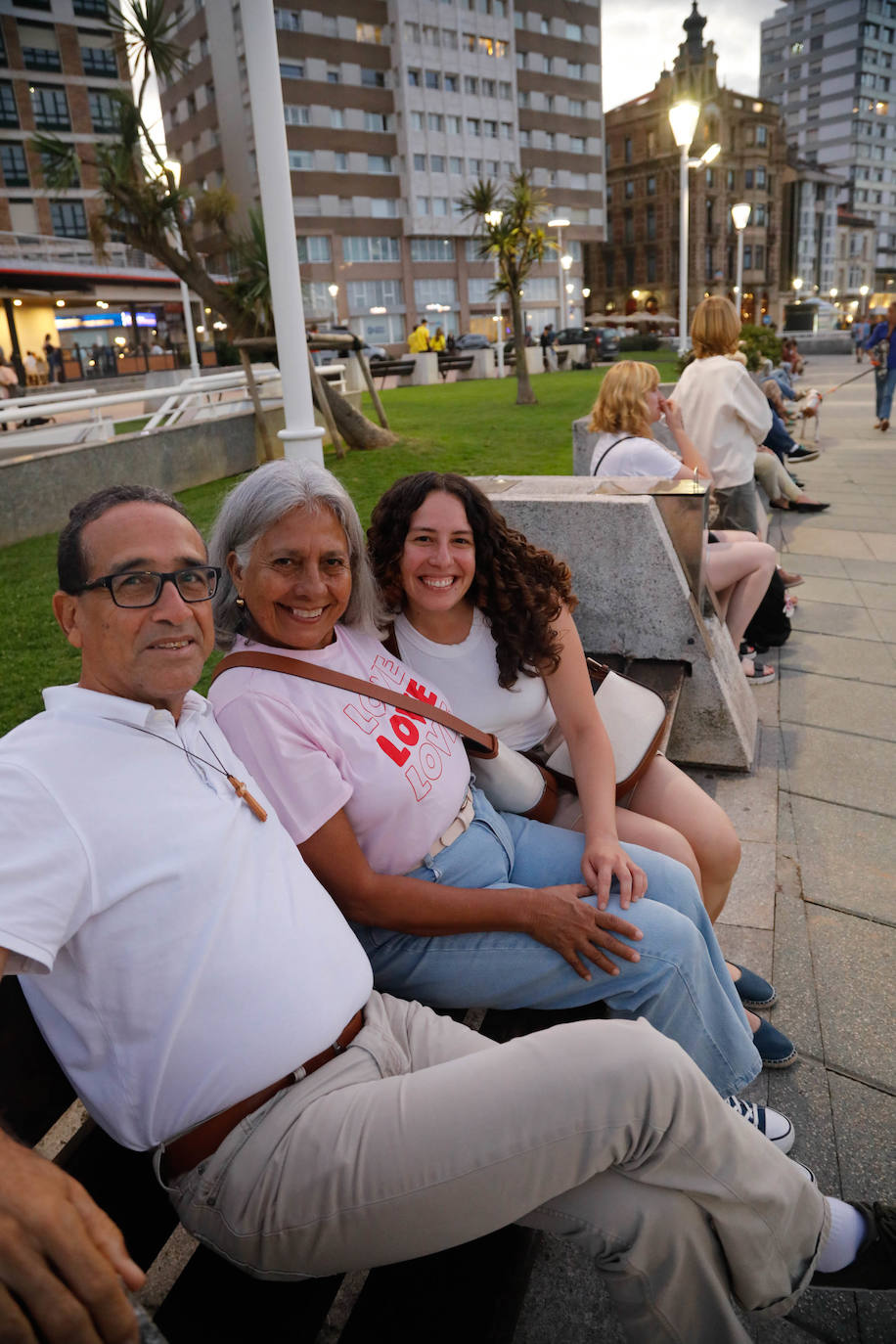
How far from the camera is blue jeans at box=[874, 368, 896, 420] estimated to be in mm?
15492

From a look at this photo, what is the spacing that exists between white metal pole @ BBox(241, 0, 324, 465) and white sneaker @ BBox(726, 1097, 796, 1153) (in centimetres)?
299

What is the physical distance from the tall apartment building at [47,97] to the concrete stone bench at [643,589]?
53728mm

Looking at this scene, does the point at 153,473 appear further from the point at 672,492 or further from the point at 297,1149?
the point at 297,1149

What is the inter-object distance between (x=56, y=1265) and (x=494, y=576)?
2063 millimetres

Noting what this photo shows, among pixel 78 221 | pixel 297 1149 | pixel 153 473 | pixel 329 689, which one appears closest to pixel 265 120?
pixel 329 689

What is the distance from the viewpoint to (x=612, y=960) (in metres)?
2.08

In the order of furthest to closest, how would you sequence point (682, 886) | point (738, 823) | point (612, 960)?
point (738, 823) → point (682, 886) → point (612, 960)

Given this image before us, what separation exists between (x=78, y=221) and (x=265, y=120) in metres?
56.2

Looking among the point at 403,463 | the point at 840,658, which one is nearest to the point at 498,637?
the point at 840,658

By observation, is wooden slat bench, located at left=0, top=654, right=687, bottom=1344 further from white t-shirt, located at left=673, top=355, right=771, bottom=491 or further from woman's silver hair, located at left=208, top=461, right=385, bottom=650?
white t-shirt, located at left=673, top=355, right=771, bottom=491

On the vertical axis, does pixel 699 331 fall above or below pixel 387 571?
above

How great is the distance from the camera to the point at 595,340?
36.2 metres

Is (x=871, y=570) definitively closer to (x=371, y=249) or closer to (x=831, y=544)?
(x=831, y=544)

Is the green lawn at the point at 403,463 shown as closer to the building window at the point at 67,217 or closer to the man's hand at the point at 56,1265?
the man's hand at the point at 56,1265
